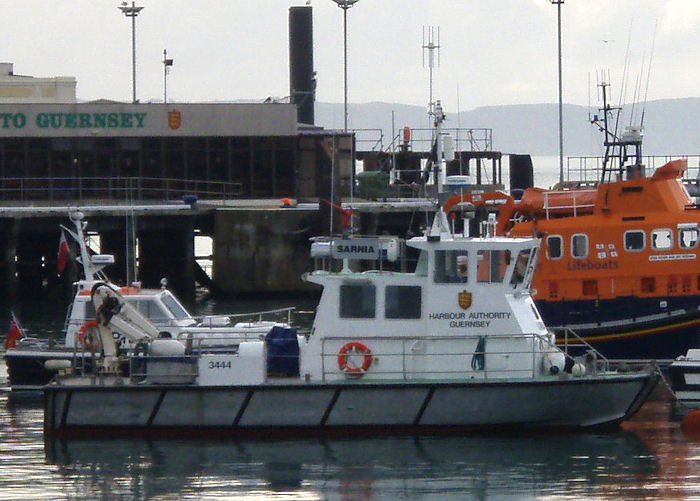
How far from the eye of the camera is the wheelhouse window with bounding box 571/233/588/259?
86.8ft

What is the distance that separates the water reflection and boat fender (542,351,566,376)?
0.91 meters

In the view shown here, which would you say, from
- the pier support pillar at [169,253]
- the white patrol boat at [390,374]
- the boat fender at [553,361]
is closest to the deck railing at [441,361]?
the white patrol boat at [390,374]

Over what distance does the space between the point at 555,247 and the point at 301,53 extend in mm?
34674

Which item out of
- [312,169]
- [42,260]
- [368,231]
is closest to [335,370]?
[368,231]

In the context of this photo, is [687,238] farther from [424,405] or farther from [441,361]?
[424,405]

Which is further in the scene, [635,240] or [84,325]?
[635,240]

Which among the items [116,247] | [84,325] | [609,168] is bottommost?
[84,325]

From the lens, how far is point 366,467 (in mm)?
17969

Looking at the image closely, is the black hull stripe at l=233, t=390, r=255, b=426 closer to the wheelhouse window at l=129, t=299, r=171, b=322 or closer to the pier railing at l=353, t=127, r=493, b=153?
the wheelhouse window at l=129, t=299, r=171, b=322

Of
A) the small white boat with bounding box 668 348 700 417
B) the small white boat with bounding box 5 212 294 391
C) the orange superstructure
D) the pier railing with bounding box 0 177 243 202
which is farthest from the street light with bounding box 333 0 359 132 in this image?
the small white boat with bounding box 668 348 700 417

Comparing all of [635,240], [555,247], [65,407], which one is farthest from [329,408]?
[635,240]

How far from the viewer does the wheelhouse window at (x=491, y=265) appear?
1945 centimetres

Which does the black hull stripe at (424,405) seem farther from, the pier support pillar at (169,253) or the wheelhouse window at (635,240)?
the pier support pillar at (169,253)

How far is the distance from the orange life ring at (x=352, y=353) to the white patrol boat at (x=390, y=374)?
0.04 ft
